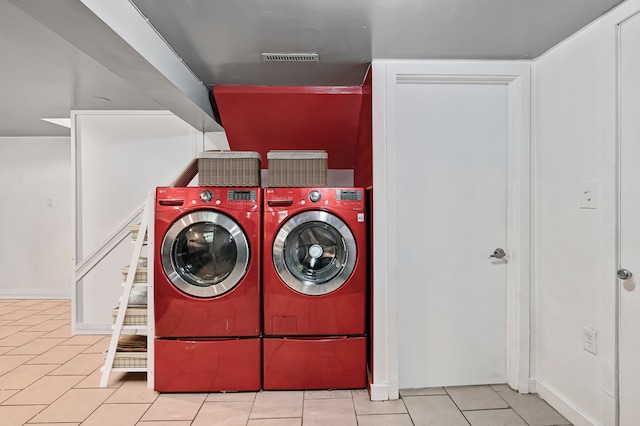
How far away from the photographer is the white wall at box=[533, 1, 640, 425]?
1.69m

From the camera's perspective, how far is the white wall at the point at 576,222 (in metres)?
1.69

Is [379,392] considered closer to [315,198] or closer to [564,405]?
[564,405]

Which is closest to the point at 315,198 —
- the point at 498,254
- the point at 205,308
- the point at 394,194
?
the point at 394,194

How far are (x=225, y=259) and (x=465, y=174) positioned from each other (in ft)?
5.50

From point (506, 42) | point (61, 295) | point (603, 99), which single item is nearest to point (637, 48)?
point (603, 99)

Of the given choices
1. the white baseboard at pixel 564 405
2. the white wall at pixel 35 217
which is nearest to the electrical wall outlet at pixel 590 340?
the white baseboard at pixel 564 405

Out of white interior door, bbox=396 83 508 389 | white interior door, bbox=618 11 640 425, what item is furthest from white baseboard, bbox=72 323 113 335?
white interior door, bbox=618 11 640 425

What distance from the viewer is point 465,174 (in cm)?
228

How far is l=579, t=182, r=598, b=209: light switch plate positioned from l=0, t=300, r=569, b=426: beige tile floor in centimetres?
121

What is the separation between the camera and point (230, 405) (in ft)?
6.95

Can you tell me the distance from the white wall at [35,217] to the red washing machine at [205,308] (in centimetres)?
324

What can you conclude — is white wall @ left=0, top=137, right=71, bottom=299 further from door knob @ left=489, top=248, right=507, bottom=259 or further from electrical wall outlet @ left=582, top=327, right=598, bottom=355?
electrical wall outlet @ left=582, top=327, right=598, bottom=355

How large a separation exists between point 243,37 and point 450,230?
5.60 ft

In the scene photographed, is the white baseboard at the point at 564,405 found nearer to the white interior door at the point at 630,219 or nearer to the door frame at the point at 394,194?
the door frame at the point at 394,194
